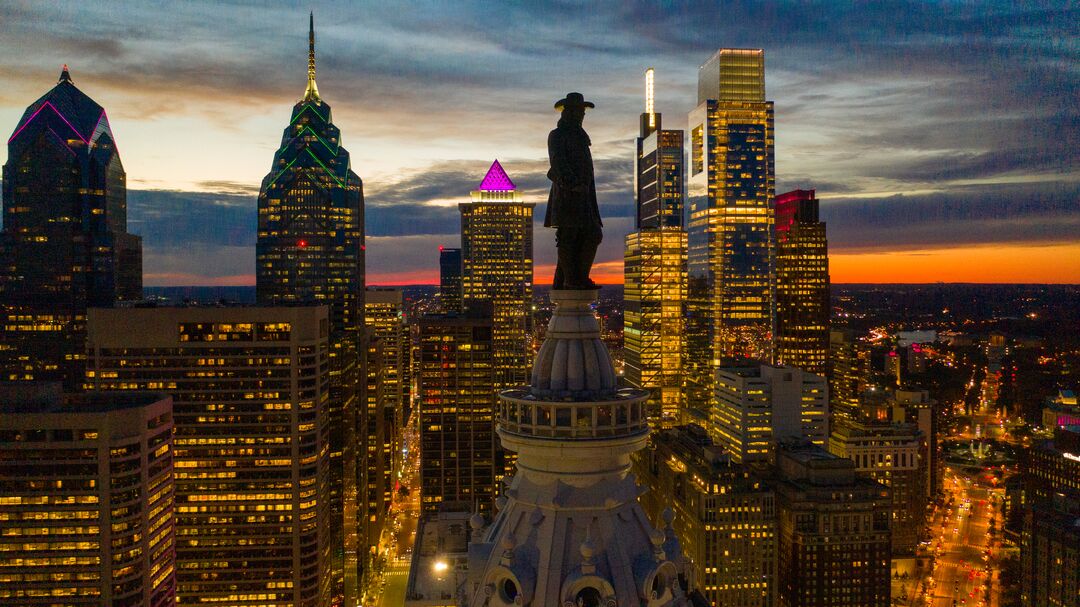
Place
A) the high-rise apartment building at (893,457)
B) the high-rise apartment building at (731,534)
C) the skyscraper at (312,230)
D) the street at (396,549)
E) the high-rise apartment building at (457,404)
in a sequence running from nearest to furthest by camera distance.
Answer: the high-rise apartment building at (731,534) → the street at (396,549) → the high-rise apartment building at (893,457) → the high-rise apartment building at (457,404) → the skyscraper at (312,230)

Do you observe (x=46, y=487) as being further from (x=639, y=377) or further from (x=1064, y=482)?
(x=639, y=377)

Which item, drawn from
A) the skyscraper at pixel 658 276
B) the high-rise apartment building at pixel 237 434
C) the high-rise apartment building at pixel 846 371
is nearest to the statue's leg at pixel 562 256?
the high-rise apartment building at pixel 237 434

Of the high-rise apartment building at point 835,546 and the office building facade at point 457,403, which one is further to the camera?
the office building facade at point 457,403

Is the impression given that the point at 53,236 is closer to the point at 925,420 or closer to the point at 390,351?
the point at 390,351

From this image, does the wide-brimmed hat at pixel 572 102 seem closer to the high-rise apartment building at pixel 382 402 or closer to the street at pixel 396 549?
the street at pixel 396 549

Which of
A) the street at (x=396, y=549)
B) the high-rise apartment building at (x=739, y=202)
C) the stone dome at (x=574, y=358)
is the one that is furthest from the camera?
the high-rise apartment building at (x=739, y=202)

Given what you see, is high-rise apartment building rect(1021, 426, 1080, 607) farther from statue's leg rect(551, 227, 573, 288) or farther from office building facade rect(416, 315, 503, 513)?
statue's leg rect(551, 227, 573, 288)

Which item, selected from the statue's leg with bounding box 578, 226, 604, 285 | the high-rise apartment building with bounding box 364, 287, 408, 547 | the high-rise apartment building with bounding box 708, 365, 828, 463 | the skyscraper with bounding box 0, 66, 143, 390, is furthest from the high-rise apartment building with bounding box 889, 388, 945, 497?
the skyscraper with bounding box 0, 66, 143, 390

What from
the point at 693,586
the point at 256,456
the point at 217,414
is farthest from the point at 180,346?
the point at 693,586
